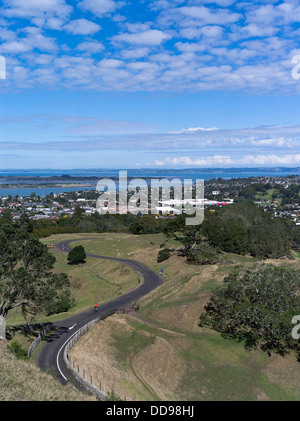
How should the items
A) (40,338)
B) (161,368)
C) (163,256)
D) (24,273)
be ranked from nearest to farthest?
(161,368) < (24,273) < (40,338) < (163,256)

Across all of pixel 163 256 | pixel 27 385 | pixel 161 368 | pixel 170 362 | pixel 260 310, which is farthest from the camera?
pixel 163 256

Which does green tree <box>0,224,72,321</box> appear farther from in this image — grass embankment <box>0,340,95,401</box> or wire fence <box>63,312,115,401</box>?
grass embankment <box>0,340,95,401</box>

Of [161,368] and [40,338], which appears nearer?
[161,368]

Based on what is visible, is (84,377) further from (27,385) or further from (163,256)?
(163,256)

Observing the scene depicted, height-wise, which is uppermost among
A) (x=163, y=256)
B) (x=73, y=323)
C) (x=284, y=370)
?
(x=163, y=256)

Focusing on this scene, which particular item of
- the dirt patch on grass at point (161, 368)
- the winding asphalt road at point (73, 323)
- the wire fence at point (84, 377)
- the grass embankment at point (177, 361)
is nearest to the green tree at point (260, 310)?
the grass embankment at point (177, 361)

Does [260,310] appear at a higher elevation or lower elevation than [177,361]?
higher

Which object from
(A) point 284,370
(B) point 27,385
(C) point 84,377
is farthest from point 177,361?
(B) point 27,385
